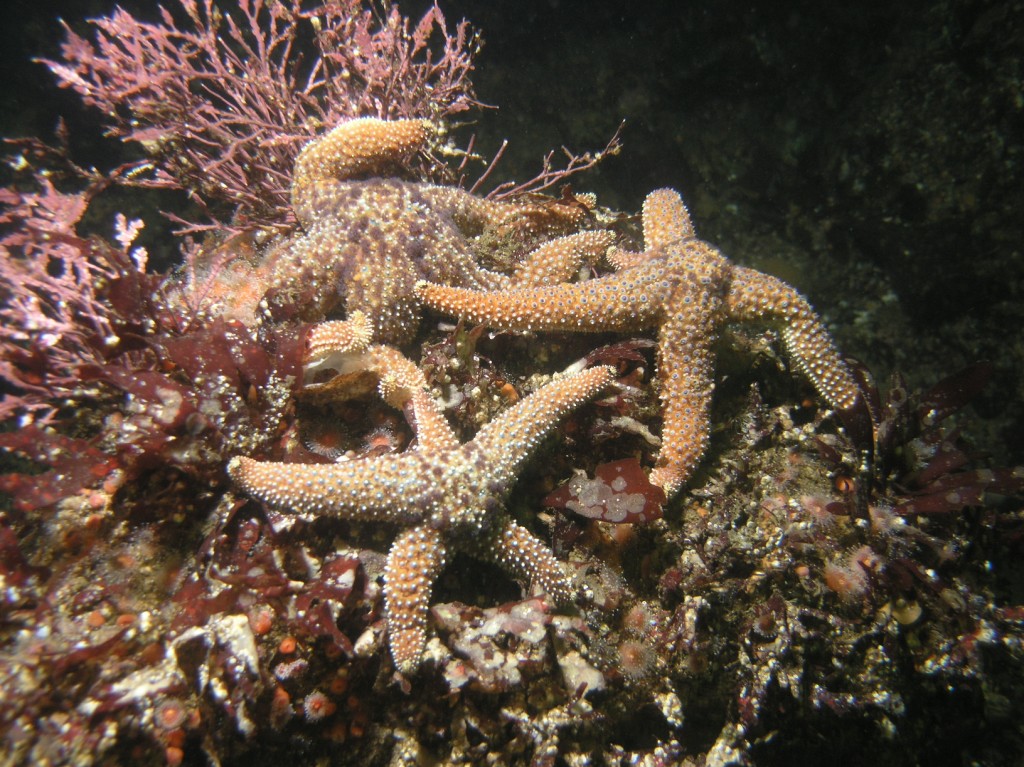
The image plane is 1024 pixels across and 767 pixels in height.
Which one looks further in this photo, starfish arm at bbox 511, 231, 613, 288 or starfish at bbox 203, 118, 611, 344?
starfish arm at bbox 511, 231, 613, 288

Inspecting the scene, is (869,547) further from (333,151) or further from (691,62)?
(691,62)

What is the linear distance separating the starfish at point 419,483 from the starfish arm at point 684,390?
507mm

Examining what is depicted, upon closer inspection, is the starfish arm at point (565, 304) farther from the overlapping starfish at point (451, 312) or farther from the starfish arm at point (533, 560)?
the starfish arm at point (533, 560)

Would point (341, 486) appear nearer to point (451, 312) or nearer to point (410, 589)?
point (410, 589)

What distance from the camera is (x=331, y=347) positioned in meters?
3.14

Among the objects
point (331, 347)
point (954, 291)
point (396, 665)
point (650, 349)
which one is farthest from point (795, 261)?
point (396, 665)

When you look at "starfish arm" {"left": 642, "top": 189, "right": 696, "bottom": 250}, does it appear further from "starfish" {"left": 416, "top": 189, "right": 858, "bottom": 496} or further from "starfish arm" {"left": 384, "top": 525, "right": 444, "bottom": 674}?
"starfish arm" {"left": 384, "top": 525, "right": 444, "bottom": 674}

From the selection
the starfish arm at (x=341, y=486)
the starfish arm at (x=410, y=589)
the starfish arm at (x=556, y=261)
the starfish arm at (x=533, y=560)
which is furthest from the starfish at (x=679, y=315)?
the starfish arm at (x=410, y=589)

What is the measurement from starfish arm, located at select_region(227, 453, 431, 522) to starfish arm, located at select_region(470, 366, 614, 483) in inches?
18.6

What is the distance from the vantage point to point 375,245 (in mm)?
3459

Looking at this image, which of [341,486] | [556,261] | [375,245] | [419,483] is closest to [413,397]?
[419,483]

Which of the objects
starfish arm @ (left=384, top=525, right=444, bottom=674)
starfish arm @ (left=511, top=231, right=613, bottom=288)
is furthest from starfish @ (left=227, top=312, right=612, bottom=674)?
starfish arm @ (left=511, top=231, right=613, bottom=288)

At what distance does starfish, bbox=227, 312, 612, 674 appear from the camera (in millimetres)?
2846

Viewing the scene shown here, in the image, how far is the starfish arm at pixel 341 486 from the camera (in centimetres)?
284
